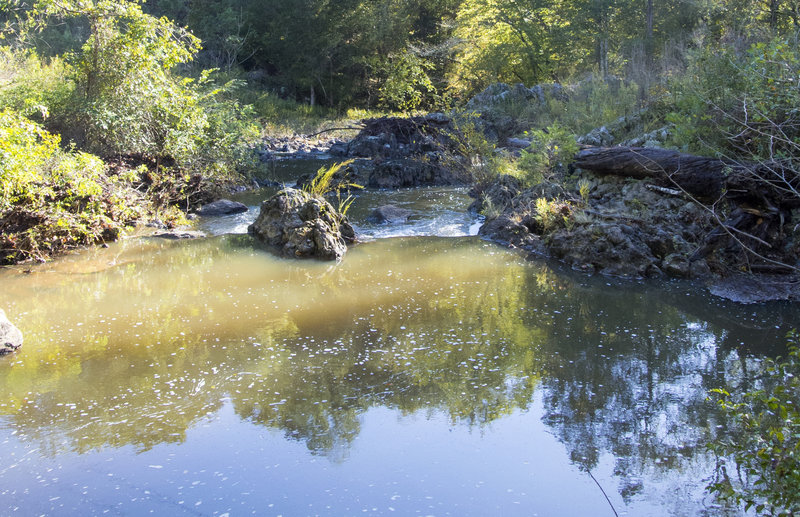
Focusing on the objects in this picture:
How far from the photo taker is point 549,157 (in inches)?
466

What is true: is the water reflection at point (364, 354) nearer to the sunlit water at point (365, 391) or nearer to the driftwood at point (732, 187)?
the sunlit water at point (365, 391)

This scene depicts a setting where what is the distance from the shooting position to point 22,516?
361cm

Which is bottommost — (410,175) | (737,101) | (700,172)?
(410,175)

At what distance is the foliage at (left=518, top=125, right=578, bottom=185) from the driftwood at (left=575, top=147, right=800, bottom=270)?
4.17ft


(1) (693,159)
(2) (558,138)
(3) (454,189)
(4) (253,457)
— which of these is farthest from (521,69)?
(4) (253,457)

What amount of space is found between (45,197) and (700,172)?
954 cm

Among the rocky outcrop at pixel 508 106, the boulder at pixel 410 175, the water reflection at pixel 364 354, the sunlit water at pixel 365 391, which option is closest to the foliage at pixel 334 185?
the boulder at pixel 410 175

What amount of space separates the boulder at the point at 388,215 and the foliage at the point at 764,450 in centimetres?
770

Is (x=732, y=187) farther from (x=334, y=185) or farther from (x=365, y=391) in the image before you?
(x=334, y=185)

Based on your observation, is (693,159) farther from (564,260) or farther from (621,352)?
(621,352)

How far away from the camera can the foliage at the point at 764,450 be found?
2.94 meters

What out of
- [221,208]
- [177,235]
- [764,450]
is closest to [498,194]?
[221,208]

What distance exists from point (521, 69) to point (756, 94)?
22.2 meters

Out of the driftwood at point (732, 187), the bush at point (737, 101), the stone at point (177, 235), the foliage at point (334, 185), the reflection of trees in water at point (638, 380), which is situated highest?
the bush at point (737, 101)
